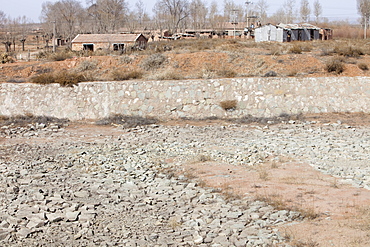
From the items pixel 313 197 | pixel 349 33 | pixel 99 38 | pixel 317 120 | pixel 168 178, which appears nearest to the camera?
pixel 313 197

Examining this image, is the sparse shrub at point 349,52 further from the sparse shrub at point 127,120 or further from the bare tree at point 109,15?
the bare tree at point 109,15

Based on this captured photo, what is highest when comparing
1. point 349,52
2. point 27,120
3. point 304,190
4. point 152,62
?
point 349,52

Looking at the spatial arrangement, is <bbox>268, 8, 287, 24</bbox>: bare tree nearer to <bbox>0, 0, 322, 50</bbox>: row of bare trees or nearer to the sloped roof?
<bbox>0, 0, 322, 50</bbox>: row of bare trees

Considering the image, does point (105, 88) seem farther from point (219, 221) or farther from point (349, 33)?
point (349, 33)

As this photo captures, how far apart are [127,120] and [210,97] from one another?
394 centimetres

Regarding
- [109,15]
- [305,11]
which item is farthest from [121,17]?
[305,11]

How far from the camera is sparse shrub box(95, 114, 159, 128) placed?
18297mm

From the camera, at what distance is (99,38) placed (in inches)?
1965

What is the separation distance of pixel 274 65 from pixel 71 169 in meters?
15.6

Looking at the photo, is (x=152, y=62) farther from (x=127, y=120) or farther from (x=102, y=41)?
(x=102, y=41)

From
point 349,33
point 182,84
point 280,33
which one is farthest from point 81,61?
point 349,33

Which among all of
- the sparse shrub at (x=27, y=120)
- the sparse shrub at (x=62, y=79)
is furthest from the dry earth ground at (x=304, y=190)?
the sparse shrub at (x=62, y=79)

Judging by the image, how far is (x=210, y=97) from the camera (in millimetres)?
19516

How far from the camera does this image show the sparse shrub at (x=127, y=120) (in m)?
18.3
